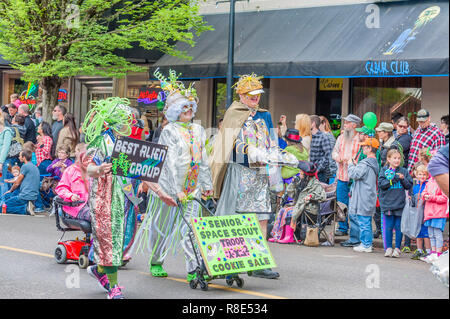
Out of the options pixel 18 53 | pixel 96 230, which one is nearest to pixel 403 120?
pixel 96 230

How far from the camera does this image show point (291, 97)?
1836 cm

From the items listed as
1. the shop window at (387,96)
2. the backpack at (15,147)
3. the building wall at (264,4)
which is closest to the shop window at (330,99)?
the shop window at (387,96)

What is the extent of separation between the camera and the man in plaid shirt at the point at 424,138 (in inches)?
455

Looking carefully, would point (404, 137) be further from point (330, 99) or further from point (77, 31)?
point (77, 31)

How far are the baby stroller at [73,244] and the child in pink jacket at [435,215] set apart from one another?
4258 millimetres

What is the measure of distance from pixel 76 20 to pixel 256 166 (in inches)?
375

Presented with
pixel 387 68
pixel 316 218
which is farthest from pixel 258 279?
pixel 387 68

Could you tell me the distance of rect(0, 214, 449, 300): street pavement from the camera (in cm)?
754

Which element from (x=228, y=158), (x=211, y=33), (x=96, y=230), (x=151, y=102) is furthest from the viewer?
(x=151, y=102)

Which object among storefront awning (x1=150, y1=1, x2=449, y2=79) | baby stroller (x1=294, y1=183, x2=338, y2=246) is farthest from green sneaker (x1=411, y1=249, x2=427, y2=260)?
storefront awning (x1=150, y1=1, x2=449, y2=79)

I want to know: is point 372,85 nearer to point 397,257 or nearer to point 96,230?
point 397,257

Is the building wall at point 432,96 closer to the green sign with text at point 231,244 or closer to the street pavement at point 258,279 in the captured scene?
the street pavement at point 258,279

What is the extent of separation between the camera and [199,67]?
17812 mm

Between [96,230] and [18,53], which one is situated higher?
[18,53]
